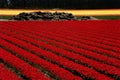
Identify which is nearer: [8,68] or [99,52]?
[8,68]

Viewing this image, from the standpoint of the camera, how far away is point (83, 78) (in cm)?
977

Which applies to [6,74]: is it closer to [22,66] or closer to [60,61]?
[22,66]

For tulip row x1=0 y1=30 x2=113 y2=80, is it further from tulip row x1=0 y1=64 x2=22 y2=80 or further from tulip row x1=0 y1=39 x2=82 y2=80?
tulip row x1=0 y1=64 x2=22 y2=80
